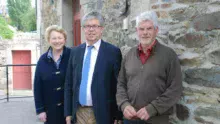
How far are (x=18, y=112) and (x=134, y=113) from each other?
14.8 feet

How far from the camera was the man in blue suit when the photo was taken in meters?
2.52

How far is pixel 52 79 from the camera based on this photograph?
302cm

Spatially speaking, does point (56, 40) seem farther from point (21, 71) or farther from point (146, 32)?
point (21, 71)

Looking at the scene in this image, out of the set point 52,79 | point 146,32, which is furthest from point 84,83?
point 146,32

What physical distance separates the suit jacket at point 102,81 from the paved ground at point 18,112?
311 centimetres

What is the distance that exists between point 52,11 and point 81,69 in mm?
4628

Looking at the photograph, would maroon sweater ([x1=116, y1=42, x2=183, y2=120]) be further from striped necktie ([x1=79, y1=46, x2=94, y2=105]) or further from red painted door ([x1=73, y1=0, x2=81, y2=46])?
red painted door ([x1=73, y1=0, x2=81, y2=46])

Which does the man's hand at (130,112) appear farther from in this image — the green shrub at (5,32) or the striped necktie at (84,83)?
the green shrub at (5,32)

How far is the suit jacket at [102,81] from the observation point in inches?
99.0

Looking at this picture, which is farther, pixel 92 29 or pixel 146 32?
pixel 92 29

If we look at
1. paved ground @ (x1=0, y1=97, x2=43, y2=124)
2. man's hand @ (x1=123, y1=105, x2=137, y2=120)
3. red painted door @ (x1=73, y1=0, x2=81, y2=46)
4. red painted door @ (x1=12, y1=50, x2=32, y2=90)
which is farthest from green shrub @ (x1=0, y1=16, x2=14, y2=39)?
man's hand @ (x1=123, y1=105, x2=137, y2=120)

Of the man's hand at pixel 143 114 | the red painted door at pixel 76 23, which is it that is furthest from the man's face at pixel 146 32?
the red painted door at pixel 76 23

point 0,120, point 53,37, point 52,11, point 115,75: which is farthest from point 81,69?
point 52,11

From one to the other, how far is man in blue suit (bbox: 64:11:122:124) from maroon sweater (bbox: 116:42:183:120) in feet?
1.01
